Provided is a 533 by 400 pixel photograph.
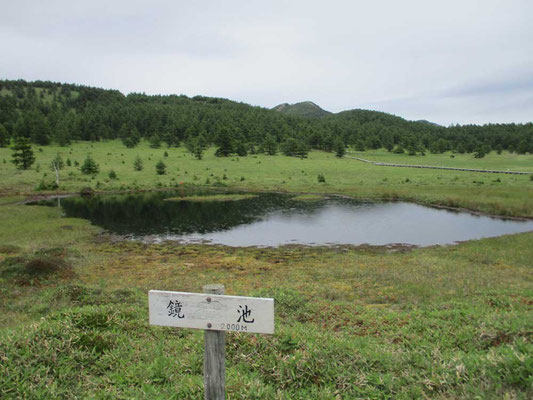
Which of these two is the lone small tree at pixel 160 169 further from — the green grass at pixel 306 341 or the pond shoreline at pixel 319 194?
the green grass at pixel 306 341

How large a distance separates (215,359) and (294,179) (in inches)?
2731

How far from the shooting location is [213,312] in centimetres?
531

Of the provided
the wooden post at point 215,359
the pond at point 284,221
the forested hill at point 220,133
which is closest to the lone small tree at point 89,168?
the pond at point 284,221

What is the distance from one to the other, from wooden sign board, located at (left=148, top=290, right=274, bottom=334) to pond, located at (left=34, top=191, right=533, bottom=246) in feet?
83.1

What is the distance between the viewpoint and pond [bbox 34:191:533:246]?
3262 centimetres

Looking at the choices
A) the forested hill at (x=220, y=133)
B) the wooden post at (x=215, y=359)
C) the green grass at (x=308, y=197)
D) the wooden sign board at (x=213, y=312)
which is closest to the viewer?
the wooden sign board at (x=213, y=312)

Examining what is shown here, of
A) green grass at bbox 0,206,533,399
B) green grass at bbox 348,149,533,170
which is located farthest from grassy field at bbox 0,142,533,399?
green grass at bbox 348,149,533,170

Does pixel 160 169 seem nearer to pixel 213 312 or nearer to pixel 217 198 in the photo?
pixel 217 198

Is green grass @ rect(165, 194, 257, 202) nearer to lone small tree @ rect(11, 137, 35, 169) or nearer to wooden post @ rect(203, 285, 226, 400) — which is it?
lone small tree @ rect(11, 137, 35, 169)

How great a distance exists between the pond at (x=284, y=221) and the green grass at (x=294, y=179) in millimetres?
5523

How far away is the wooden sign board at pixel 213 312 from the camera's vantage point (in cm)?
515

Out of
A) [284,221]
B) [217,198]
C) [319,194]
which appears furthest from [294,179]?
[284,221]

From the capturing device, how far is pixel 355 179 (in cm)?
7269

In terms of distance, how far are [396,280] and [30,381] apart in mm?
16156
